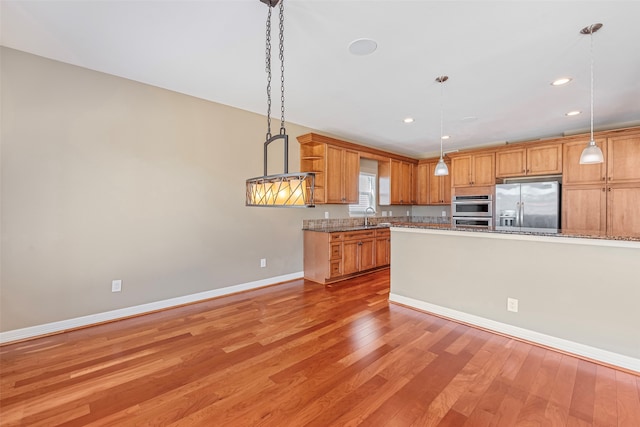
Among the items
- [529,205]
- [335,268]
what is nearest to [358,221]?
[335,268]

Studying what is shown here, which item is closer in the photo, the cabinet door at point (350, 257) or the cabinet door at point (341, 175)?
the cabinet door at point (350, 257)

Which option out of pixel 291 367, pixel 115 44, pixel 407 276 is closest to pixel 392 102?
pixel 407 276

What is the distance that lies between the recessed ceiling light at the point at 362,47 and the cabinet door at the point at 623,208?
4430 millimetres

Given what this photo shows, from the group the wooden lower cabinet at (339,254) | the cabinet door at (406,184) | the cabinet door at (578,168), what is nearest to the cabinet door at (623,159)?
the cabinet door at (578,168)

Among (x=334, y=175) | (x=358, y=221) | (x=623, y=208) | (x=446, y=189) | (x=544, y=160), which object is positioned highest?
(x=544, y=160)

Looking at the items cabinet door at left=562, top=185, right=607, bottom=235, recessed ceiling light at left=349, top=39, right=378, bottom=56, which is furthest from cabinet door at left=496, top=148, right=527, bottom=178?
recessed ceiling light at left=349, top=39, right=378, bottom=56

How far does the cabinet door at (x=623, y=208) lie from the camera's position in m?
3.96

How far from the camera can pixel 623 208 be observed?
4047mm

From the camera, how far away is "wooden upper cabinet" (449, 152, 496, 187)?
5.31m

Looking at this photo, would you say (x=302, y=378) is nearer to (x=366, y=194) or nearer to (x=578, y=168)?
(x=366, y=194)

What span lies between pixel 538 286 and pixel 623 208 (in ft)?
9.74

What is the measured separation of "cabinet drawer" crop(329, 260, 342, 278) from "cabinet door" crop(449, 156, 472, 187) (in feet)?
10.4

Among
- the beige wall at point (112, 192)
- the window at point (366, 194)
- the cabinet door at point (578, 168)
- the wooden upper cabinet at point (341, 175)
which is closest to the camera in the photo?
the beige wall at point (112, 192)

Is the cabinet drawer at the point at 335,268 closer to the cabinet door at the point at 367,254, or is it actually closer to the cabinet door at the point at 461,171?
the cabinet door at the point at 367,254
